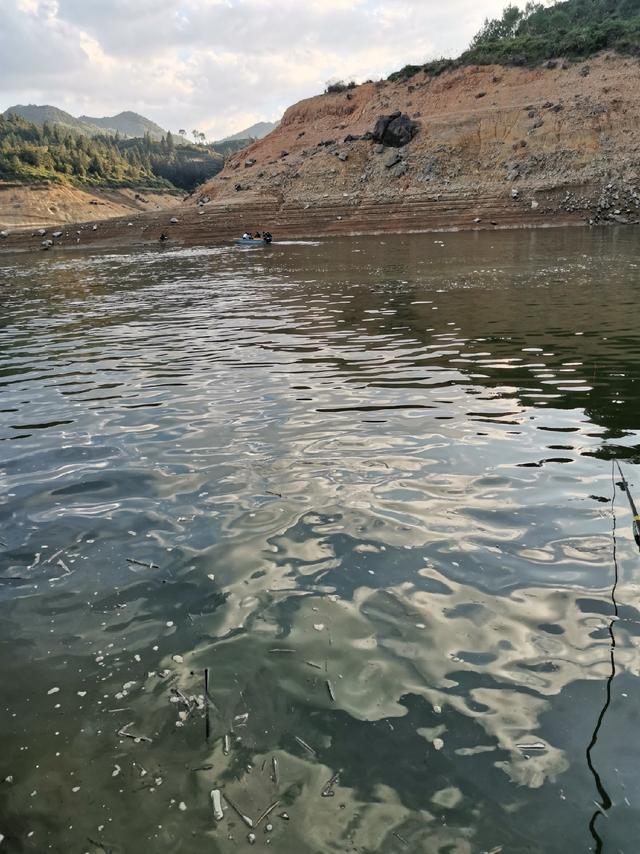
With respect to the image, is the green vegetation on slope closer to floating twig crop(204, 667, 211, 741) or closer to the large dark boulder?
the large dark boulder

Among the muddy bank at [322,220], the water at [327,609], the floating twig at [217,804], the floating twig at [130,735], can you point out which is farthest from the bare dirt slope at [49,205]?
the floating twig at [217,804]

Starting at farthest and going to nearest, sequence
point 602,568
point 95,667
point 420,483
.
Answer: point 420,483 → point 602,568 → point 95,667

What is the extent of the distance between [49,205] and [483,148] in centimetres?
8149

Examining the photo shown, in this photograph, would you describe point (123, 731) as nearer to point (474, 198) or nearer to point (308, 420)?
point (308, 420)

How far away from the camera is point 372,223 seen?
54.5 metres

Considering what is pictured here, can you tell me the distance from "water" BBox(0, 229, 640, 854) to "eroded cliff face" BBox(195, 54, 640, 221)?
5128 centimetres

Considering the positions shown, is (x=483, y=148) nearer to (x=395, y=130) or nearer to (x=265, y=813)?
(x=395, y=130)

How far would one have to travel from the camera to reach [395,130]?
62.6 metres

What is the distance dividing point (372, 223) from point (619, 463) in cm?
5268

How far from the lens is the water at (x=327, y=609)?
2582mm

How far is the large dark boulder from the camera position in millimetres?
62469

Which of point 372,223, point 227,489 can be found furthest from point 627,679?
point 372,223

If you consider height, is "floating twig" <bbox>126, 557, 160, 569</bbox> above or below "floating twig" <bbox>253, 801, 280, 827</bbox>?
above

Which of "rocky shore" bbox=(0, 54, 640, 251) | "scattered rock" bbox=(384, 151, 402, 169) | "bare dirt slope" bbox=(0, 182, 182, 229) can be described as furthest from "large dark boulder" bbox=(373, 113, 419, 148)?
"bare dirt slope" bbox=(0, 182, 182, 229)
